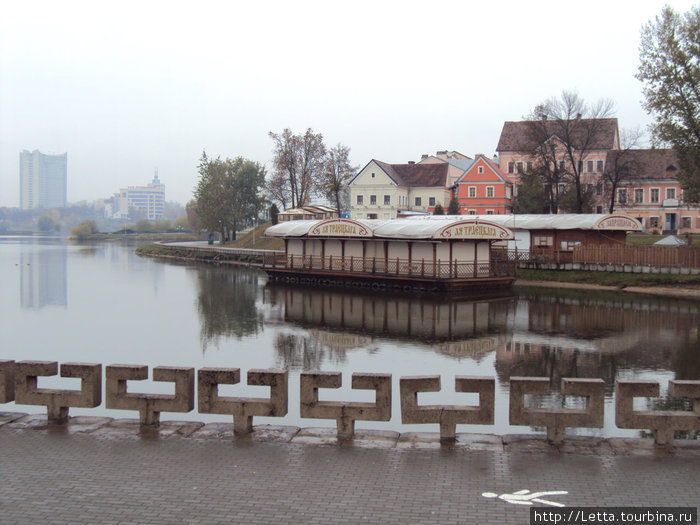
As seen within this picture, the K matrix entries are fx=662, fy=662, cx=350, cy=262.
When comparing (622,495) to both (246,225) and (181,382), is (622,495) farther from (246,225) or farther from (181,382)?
(246,225)

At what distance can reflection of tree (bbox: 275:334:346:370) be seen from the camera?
18.1 metres

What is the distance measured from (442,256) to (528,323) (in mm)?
11926

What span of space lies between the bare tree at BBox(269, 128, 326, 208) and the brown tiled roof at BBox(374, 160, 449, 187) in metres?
7.52

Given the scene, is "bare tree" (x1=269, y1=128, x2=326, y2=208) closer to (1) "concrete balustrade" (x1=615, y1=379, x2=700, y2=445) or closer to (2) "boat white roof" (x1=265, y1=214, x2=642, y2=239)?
(2) "boat white roof" (x1=265, y1=214, x2=642, y2=239)

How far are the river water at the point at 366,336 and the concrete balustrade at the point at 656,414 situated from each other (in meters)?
2.46

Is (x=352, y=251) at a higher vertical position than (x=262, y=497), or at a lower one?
higher

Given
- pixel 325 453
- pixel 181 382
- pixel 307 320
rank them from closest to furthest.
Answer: pixel 325 453, pixel 181 382, pixel 307 320

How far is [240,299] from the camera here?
35.3 metres

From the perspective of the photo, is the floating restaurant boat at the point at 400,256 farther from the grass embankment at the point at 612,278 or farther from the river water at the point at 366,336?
the grass embankment at the point at 612,278

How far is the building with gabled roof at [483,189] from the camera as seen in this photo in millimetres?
71562

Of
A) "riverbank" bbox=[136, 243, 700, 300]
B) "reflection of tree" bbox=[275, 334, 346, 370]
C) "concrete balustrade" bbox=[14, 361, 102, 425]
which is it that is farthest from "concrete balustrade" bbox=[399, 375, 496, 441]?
"riverbank" bbox=[136, 243, 700, 300]

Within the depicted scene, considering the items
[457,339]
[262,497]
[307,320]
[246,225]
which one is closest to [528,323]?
[457,339]

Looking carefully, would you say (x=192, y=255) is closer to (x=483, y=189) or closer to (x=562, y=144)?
(x=483, y=189)

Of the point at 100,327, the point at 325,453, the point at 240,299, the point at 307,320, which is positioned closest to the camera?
the point at 325,453
